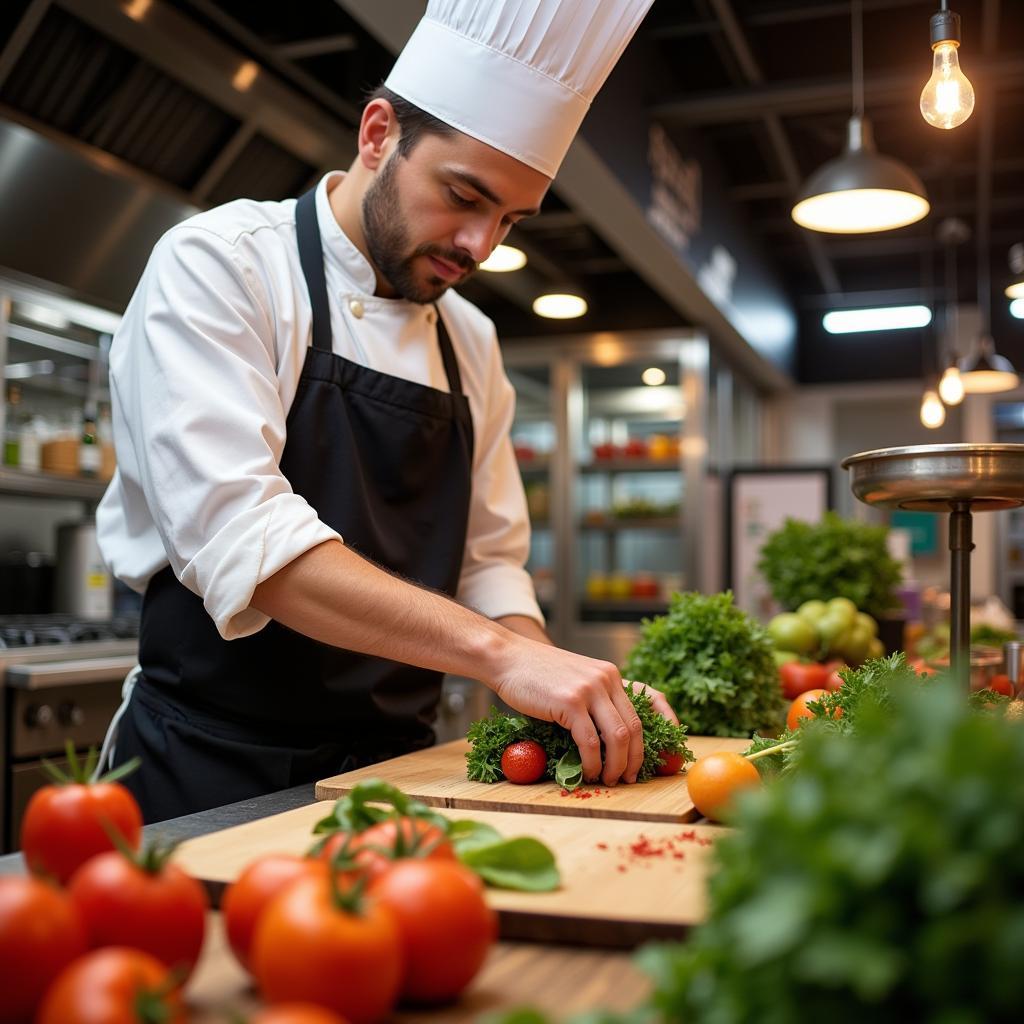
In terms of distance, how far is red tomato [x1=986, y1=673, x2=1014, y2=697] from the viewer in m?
1.85

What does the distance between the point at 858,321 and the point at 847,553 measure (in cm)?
690

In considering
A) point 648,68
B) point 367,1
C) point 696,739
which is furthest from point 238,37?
point 696,739

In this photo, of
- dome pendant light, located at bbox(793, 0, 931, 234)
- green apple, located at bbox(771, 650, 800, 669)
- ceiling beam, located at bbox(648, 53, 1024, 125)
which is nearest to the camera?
green apple, located at bbox(771, 650, 800, 669)

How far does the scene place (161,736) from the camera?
1.71 m

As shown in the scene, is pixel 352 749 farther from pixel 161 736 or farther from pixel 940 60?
pixel 940 60

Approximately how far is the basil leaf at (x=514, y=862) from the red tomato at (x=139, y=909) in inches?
11.2

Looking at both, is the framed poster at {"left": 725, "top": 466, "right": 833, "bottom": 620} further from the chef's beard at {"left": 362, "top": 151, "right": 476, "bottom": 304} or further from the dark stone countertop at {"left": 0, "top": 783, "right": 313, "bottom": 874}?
the dark stone countertop at {"left": 0, "top": 783, "right": 313, "bottom": 874}

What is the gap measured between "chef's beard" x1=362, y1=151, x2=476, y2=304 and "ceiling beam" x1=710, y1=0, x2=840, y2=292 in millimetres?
3269

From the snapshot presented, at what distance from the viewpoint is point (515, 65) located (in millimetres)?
1885

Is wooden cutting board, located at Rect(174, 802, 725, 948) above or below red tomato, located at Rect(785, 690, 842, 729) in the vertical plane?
below

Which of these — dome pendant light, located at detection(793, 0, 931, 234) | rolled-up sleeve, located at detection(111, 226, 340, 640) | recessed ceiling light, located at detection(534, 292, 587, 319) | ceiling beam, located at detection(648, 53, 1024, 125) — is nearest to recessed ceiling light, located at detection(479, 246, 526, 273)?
ceiling beam, located at detection(648, 53, 1024, 125)

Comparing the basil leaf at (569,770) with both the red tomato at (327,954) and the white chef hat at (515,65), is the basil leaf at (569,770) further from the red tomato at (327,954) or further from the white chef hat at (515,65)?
the white chef hat at (515,65)

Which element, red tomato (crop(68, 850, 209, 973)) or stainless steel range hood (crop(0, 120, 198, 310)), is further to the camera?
stainless steel range hood (crop(0, 120, 198, 310))

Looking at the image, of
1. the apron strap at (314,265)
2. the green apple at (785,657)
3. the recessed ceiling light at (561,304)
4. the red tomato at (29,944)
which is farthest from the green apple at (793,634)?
the recessed ceiling light at (561,304)
